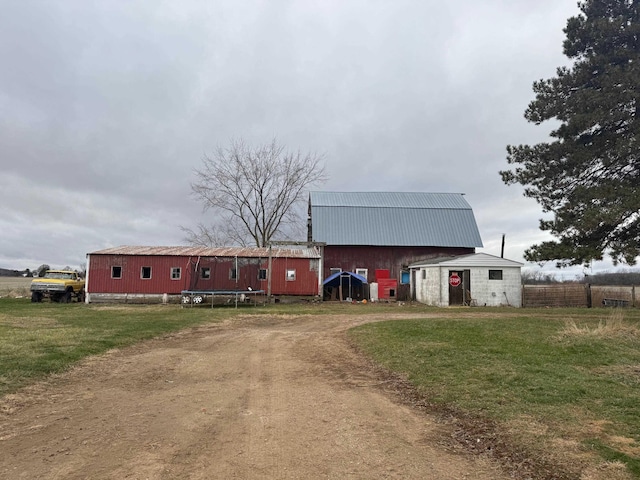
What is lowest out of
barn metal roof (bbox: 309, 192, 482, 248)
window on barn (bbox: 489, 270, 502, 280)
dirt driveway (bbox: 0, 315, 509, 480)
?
dirt driveway (bbox: 0, 315, 509, 480)

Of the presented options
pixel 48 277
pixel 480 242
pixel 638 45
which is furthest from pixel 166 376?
pixel 480 242

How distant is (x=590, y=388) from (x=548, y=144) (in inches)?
485

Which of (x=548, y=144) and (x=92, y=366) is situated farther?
(x=548, y=144)

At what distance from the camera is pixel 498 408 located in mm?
5957

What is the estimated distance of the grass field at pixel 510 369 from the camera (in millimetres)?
4922

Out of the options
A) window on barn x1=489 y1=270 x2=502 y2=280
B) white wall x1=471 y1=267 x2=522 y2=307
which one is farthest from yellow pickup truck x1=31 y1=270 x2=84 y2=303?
window on barn x1=489 y1=270 x2=502 y2=280

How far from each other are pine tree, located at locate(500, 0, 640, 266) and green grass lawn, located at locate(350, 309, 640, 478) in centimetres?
335

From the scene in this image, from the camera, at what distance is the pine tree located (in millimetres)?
14641

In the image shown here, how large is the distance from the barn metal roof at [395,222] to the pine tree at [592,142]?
19.5 metres

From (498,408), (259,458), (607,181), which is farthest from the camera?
(607,181)

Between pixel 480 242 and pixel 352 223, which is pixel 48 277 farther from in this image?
pixel 480 242

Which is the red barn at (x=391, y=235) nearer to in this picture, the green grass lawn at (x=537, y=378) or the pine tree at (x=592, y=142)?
the pine tree at (x=592, y=142)

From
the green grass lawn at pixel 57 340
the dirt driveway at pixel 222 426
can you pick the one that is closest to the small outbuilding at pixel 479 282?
the green grass lawn at pixel 57 340

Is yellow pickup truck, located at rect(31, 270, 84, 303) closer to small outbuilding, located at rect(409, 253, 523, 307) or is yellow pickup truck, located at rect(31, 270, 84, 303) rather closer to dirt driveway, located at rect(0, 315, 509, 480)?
dirt driveway, located at rect(0, 315, 509, 480)
